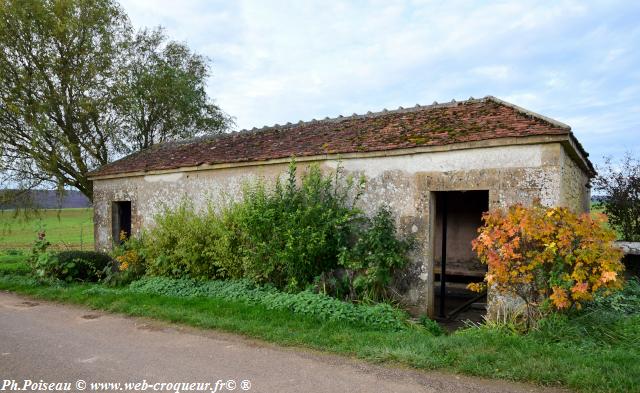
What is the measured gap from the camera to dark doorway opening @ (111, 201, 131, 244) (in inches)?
523

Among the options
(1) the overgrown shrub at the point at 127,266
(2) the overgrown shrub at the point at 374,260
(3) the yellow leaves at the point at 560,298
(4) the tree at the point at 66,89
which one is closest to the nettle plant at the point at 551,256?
(3) the yellow leaves at the point at 560,298

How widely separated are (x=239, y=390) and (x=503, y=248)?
372cm

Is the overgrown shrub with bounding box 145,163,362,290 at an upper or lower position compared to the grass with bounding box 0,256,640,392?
upper

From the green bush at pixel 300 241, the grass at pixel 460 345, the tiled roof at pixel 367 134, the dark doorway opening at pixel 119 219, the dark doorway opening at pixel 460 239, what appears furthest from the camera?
the dark doorway opening at pixel 119 219

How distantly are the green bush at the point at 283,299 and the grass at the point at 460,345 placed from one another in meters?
0.21

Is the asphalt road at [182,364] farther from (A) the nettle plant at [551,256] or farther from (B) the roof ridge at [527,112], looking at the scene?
(B) the roof ridge at [527,112]

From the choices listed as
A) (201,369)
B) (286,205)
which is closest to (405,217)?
(286,205)

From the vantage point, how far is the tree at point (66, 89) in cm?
1391

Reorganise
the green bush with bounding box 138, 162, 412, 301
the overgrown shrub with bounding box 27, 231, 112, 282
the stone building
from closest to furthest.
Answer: the stone building, the green bush with bounding box 138, 162, 412, 301, the overgrown shrub with bounding box 27, 231, 112, 282

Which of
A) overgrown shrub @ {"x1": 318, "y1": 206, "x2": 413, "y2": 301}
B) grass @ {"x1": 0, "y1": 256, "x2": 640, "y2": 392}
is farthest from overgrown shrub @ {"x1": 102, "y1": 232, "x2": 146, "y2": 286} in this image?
overgrown shrub @ {"x1": 318, "y1": 206, "x2": 413, "y2": 301}

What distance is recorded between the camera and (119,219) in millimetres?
13461

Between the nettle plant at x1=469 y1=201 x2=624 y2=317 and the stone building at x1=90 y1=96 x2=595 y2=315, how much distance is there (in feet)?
3.57

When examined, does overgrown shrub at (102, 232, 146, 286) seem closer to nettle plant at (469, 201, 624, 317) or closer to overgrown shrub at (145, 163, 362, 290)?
overgrown shrub at (145, 163, 362, 290)

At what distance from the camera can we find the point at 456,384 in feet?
14.0
